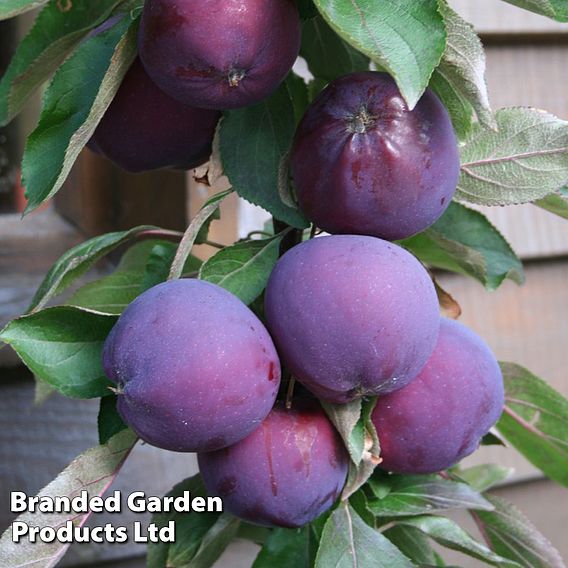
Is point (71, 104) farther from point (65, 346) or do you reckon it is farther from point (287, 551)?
point (287, 551)

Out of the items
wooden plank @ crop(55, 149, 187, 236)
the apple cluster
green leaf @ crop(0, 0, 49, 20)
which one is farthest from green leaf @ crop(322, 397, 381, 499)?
wooden plank @ crop(55, 149, 187, 236)

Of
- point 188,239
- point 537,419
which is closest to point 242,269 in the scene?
point 188,239

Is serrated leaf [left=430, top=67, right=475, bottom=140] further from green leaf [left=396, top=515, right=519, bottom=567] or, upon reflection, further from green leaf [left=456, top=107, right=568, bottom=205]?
green leaf [left=396, top=515, right=519, bottom=567]

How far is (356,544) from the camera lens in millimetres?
412

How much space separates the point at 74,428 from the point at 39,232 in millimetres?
371

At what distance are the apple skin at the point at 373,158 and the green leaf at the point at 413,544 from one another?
0.23 m

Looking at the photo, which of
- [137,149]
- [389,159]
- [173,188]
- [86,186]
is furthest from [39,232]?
[389,159]

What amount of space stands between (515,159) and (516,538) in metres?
0.26

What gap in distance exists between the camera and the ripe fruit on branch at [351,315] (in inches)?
13.6

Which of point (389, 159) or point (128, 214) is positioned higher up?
point (389, 159)

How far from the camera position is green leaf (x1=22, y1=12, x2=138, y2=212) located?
36 centimetres

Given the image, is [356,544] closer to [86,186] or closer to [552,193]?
[552,193]

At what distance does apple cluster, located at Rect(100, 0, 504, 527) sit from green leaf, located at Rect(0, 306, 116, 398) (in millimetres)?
36

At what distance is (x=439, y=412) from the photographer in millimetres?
412
